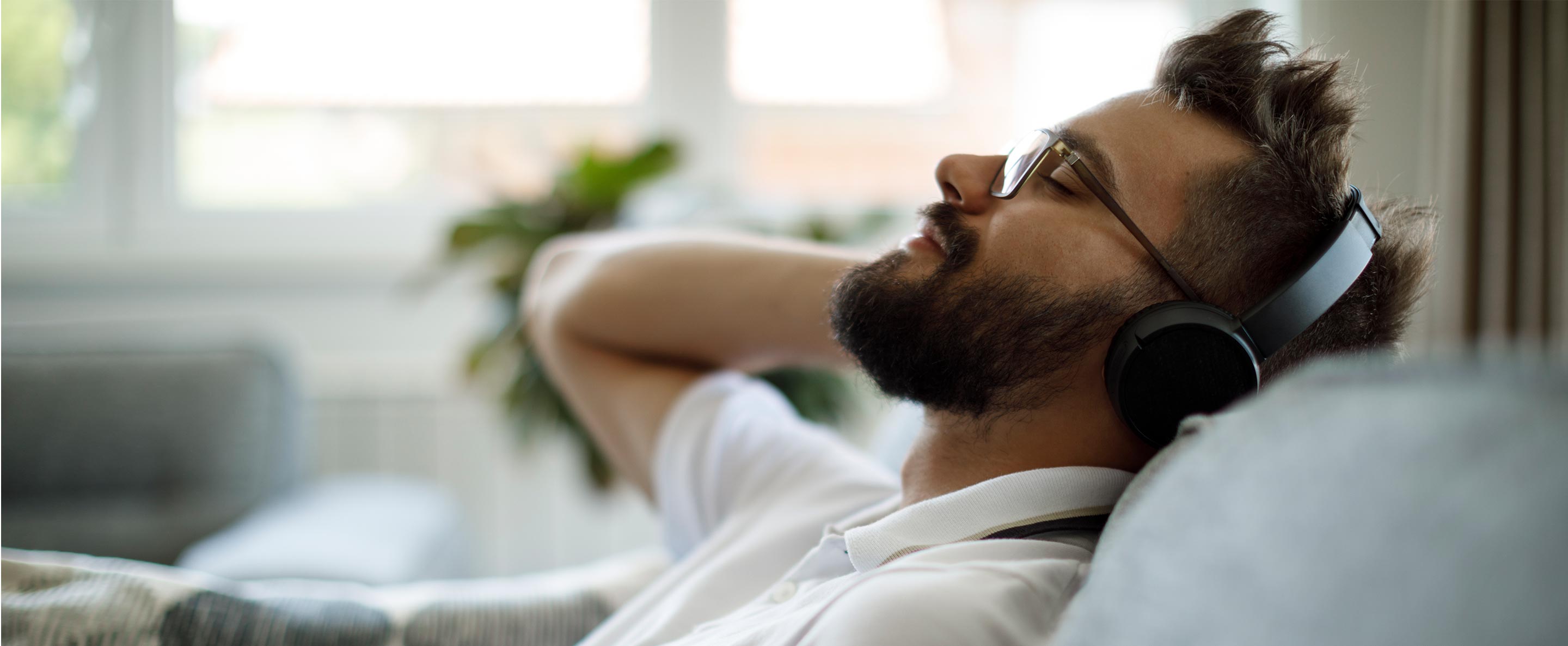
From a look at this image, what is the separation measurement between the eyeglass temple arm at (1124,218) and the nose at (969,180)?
8 centimetres

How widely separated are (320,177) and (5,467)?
51.9 inches

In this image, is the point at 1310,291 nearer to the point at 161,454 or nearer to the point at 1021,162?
the point at 1021,162

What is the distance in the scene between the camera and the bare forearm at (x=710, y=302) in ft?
3.82

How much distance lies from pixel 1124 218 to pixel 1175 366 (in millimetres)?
161

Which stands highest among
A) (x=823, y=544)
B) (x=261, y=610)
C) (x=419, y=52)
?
(x=419, y=52)

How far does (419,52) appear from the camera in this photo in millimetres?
2861

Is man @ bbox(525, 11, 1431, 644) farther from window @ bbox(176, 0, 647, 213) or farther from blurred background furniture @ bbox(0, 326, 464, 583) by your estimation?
window @ bbox(176, 0, 647, 213)

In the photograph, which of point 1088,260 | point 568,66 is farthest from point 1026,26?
point 1088,260

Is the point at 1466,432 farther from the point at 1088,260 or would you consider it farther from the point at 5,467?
the point at 5,467

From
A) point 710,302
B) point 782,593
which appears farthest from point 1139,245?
point 710,302

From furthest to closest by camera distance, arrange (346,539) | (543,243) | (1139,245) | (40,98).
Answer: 1. (40,98)
2. (543,243)
3. (346,539)
4. (1139,245)

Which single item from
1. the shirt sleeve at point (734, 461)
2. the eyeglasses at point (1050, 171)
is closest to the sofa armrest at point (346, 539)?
the shirt sleeve at point (734, 461)

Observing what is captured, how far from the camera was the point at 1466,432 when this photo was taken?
290 mm

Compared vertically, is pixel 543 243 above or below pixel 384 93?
below
